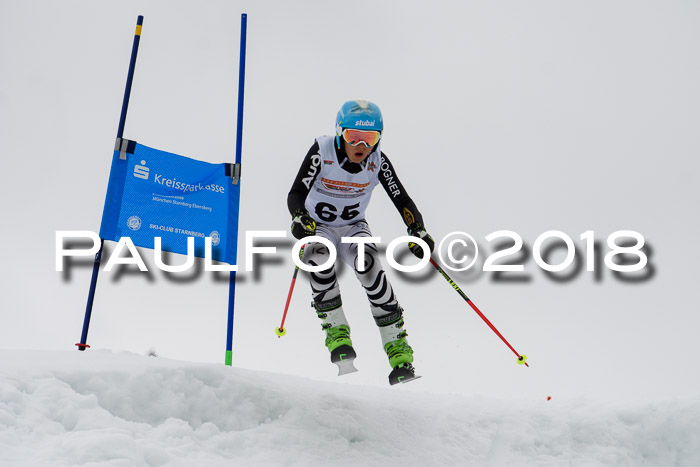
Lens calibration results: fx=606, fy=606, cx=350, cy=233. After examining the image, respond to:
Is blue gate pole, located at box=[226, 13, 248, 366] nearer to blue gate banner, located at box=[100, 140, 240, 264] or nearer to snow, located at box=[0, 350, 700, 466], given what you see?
blue gate banner, located at box=[100, 140, 240, 264]

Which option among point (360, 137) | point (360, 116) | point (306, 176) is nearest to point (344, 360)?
point (306, 176)

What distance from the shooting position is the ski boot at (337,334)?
520 centimetres

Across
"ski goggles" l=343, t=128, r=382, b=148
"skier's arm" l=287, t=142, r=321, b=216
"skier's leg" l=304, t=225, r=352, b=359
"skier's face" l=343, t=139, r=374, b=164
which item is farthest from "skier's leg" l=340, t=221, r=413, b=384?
"ski goggles" l=343, t=128, r=382, b=148

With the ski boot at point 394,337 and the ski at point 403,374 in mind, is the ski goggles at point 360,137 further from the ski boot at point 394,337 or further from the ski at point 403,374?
the ski at point 403,374

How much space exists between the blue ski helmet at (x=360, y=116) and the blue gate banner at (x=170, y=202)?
7.02ft

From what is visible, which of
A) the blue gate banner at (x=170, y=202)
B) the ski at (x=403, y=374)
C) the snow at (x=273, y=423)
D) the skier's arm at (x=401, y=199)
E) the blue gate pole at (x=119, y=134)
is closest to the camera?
the snow at (x=273, y=423)

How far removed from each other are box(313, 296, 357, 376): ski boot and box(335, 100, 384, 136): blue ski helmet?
1548 mm

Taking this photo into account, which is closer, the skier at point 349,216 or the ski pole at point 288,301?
the skier at point 349,216

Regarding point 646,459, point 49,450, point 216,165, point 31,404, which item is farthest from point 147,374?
point 646,459

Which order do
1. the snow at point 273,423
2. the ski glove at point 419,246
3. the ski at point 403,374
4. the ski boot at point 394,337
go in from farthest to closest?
the ski glove at point 419,246, the ski boot at point 394,337, the ski at point 403,374, the snow at point 273,423

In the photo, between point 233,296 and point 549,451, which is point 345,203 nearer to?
point 233,296

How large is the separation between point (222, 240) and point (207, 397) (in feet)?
9.11

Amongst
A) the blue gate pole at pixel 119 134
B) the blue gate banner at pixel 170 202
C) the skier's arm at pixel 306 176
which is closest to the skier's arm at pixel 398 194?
the skier's arm at pixel 306 176

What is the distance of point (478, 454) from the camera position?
4.84 m
